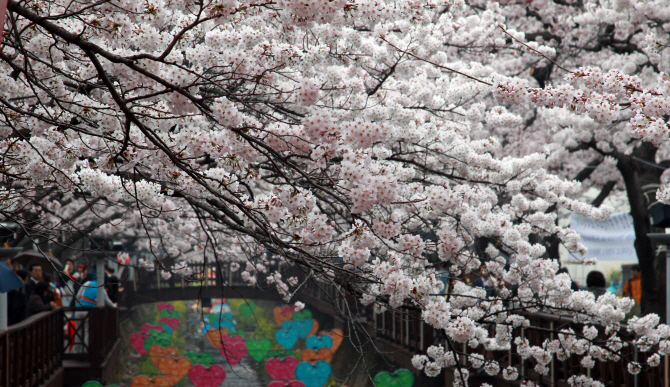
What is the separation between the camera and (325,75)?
566 cm

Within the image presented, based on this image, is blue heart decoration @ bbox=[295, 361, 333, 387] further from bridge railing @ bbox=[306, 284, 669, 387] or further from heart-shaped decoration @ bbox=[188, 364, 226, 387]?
bridge railing @ bbox=[306, 284, 669, 387]

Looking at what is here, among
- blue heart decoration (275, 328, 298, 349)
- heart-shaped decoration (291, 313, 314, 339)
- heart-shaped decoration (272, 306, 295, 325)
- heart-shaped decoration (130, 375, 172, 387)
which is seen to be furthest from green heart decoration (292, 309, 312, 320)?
heart-shaped decoration (130, 375, 172, 387)

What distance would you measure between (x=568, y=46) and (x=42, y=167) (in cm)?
863

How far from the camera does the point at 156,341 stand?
14859mm

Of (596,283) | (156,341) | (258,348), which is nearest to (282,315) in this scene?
(258,348)

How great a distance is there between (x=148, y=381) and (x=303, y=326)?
7468 mm

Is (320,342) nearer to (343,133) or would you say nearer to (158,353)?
(158,353)

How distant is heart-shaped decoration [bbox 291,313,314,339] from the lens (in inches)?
705

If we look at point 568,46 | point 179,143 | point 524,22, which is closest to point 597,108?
point 179,143

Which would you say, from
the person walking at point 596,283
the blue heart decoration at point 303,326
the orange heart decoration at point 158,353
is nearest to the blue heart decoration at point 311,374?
the orange heart decoration at point 158,353

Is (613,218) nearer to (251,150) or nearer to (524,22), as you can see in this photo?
(524,22)

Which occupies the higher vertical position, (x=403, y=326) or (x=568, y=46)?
(x=568, y=46)

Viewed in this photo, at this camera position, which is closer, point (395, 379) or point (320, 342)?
point (395, 379)

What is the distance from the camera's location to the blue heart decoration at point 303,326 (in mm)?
17906
